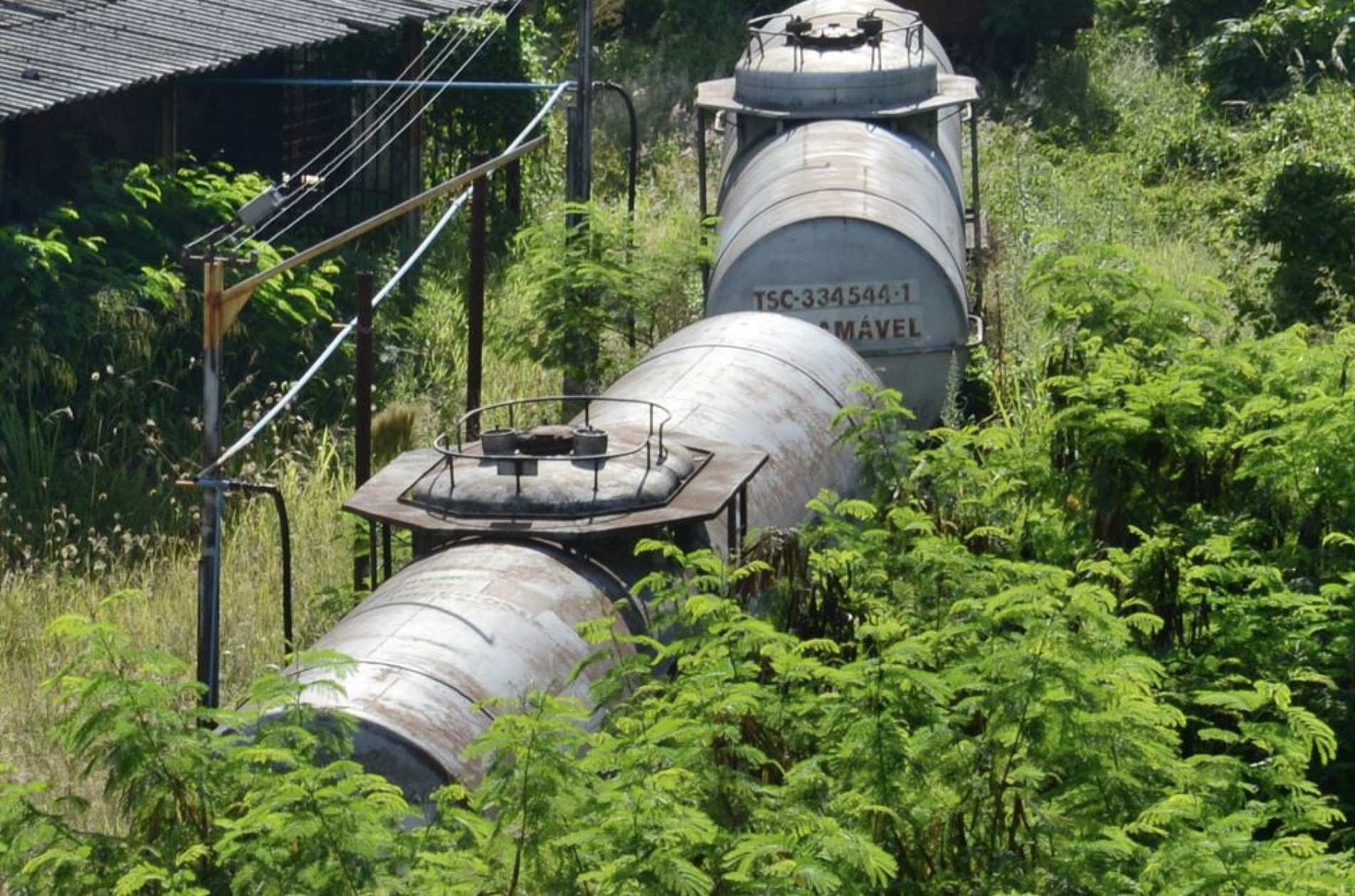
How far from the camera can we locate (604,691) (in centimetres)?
738

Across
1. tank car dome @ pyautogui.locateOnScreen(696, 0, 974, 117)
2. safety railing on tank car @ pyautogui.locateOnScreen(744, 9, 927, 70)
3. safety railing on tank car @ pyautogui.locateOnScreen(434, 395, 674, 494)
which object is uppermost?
safety railing on tank car @ pyautogui.locateOnScreen(744, 9, 927, 70)

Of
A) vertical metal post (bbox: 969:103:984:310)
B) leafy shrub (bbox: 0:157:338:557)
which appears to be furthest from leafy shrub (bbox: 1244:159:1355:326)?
leafy shrub (bbox: 0:157:338:557)

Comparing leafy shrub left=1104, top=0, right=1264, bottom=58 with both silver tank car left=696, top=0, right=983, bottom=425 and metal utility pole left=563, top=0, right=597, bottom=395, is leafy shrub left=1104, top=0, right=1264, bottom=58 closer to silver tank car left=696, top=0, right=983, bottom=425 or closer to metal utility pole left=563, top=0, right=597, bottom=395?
silver tank car left=696, top=0, right=983, bottom=425

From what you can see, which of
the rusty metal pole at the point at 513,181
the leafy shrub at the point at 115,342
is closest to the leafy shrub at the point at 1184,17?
the rusty metal pole at the point at 513,181

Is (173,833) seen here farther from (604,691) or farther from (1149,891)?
(1149,891)

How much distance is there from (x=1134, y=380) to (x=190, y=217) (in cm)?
903

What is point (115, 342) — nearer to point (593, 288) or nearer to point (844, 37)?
point (593, 288)

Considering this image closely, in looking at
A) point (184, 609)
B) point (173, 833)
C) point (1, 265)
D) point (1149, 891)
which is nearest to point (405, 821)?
point (173, 833)

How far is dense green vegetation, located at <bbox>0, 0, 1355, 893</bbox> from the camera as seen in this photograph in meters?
6.29

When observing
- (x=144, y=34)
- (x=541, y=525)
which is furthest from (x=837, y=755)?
(x=144, y=34)

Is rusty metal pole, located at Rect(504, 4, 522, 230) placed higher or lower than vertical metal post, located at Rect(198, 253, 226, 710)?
higher

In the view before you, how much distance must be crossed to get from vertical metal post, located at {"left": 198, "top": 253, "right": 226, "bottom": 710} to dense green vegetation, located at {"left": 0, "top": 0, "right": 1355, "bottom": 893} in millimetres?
538

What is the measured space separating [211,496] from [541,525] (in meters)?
1.38

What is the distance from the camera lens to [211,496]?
344 inches
